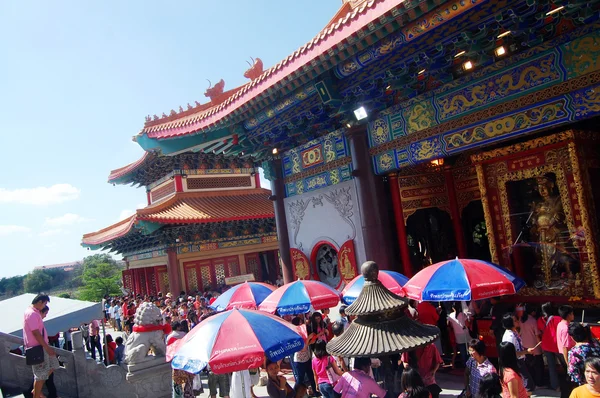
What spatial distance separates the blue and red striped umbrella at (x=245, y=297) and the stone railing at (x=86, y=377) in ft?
4.92

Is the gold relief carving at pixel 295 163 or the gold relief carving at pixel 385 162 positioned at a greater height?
the gold relief carving at pixel 295 163

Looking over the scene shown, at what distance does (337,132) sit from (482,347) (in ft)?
21.0

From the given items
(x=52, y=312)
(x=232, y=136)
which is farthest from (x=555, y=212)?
(x=52, y=312)

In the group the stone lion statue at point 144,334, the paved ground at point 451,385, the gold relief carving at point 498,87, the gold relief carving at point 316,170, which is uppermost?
the gold relief carving at point 498,87

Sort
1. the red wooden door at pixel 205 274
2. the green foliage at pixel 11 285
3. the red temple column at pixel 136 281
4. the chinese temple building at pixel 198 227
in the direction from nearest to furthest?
1. the chinese temple building at pixel 198 227
2. the red wooden door at pixel 205 274
3. the red temple column at pixel 136 281
4. the green foliage at pixel 11 285

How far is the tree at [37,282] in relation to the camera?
76.4m

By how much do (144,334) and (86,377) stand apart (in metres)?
1.97

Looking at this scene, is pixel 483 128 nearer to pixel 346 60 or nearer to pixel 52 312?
pixel 346 60

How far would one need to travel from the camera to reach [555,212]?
7.90 m

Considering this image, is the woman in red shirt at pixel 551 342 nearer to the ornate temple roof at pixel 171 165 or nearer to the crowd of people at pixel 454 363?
the crowd of people at pixel 454 363

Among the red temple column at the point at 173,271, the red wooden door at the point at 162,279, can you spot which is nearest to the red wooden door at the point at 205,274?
the red temple column at the point at 173,271

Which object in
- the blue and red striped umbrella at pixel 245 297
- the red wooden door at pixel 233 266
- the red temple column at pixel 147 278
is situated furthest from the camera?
the red temple column at pixel 147 278

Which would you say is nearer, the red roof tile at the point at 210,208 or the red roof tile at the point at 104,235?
the red roof tile at the point at 210,208

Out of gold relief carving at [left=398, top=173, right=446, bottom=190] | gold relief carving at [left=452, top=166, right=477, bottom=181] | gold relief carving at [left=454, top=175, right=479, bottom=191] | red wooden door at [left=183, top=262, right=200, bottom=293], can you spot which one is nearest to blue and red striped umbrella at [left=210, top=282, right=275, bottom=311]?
gold relief carving at [left=398, top=173, right=446, bottom=190]
